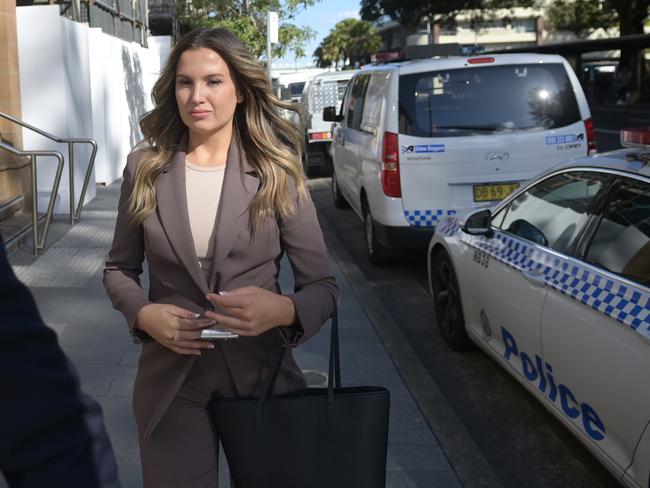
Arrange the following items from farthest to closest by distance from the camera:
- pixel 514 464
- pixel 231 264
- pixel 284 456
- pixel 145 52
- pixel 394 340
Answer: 1. pixel 145 52
2. pixel 394 340
3. pixel 514 464
4. pixel 231 264
5. pixel 284 456

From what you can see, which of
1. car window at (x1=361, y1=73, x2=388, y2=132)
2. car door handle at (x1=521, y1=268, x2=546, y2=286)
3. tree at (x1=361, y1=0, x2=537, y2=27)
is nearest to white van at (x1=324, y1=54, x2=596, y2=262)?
car window at (x1=361, y1=73, x2=388, y2=132)

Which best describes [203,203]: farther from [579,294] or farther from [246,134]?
[579,294]

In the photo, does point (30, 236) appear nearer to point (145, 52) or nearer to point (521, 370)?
point (521, 370)

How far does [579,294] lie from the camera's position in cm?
407

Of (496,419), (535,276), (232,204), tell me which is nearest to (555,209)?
(535,276)

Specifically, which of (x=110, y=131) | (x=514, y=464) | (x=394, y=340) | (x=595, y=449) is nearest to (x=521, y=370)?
(x=514, y=464)

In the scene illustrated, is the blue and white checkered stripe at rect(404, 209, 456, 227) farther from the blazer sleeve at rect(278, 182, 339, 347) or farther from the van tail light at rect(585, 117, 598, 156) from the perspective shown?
the blazer sleeve at rect(278, 182, 339, 347)

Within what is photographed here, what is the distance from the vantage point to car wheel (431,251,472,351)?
6.09 m

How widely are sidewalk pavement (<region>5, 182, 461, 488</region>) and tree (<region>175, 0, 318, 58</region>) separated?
13172 millimetres

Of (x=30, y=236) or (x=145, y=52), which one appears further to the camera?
(x=145, y=52)

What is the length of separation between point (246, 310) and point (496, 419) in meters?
3.20

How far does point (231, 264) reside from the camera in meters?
2.53

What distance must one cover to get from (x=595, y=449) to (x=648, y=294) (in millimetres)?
732

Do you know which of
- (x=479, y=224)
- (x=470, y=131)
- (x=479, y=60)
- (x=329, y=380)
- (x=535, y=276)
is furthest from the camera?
(x=479, y=60)
